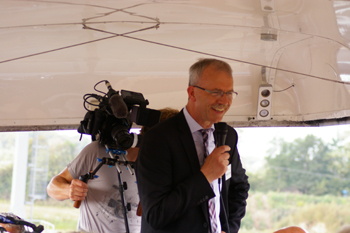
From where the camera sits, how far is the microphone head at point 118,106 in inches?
93.7

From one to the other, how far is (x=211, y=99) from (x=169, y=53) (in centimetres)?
151

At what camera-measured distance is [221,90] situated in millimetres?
1950

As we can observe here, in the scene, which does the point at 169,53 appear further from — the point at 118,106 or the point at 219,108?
the point at 219,108

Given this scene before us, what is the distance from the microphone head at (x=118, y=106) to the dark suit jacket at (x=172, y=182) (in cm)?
48

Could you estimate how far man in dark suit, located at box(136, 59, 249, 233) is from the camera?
1.77 m

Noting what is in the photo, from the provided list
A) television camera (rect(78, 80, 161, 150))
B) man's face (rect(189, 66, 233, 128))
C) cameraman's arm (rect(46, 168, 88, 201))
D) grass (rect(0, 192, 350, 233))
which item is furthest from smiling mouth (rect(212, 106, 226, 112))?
grass (rect(0, 192, 350, 233))

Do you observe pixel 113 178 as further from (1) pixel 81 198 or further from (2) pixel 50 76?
(2) pixel 50 76

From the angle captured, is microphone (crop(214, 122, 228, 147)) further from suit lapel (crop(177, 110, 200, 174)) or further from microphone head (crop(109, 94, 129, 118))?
microphone head (crop(109, 94, 129, 118))

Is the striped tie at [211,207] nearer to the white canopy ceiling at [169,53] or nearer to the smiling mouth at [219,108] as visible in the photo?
the smiling mouth at [219,108]

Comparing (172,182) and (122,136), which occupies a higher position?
(122,136)

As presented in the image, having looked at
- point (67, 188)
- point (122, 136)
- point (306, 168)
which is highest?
point (306, 168)

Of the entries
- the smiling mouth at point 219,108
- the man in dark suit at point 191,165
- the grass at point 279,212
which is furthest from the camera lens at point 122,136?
the grass at point 279,212

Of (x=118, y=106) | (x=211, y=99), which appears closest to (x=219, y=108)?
(x=211, y=99)

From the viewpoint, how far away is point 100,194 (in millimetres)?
2791
